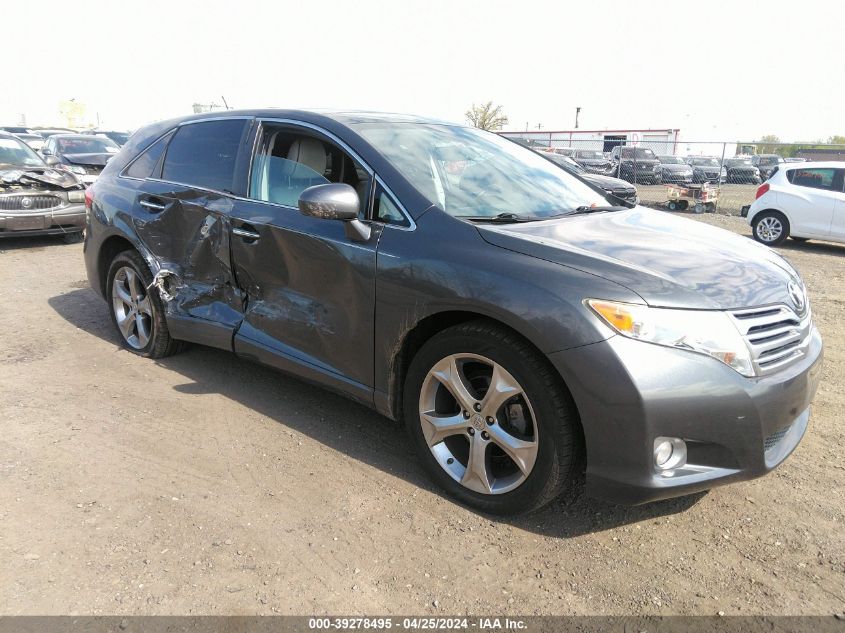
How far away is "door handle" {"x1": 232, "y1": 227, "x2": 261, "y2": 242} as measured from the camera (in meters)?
3.54

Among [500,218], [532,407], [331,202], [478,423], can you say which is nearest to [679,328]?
[532,407]

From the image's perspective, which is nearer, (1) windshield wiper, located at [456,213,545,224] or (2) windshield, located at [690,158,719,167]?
(1) windshield wiper, located at [456,213,545,224]

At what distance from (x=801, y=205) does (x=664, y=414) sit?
10.8 metres

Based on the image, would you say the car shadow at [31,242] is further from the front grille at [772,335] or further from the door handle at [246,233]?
the front grille at [772,335]

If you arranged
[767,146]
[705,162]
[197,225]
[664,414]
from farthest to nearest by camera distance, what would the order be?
[705,162] → [767,146] → [197,225] → [664,414]

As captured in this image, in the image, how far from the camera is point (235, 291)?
3.78 metres

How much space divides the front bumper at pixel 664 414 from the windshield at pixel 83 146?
1397 cm

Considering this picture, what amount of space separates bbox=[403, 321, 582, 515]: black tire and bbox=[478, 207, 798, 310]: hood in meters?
0.40

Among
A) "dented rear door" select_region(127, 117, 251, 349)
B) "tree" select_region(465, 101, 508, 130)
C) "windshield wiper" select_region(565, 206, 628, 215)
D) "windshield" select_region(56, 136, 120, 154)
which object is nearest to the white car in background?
"windshield wiper" select_region(565, 206, 628, 215)

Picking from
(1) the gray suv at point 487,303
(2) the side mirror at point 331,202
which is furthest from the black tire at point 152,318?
(2) the side mirror at point 331,202

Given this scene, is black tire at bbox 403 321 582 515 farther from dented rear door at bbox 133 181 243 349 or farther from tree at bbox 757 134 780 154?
tree at bbox 757 134 780 154

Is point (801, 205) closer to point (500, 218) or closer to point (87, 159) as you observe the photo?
point (500, 218)

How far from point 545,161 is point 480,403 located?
203cm

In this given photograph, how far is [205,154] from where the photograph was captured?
4.06 meters
